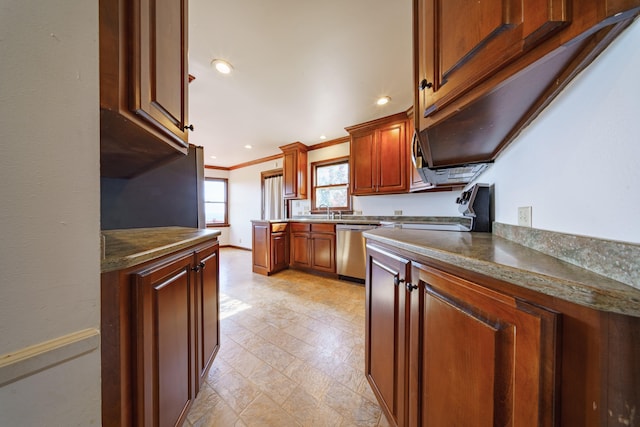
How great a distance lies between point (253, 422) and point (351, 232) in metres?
2.19

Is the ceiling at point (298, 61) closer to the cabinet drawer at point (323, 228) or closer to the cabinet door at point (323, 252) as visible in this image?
the cabinet drawer at point (323, 228)

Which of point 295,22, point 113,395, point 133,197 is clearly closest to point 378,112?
point 295,22

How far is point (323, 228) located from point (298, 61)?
6.91 ft

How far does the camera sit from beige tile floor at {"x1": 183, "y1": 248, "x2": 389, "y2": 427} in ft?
3.44

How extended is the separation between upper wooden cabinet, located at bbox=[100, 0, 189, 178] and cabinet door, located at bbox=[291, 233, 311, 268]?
2.37m

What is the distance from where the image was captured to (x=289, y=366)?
1363mm

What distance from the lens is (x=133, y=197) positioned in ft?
5.06

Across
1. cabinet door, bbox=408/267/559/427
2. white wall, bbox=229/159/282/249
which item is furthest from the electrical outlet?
white wall, bbox=229/159/282/249

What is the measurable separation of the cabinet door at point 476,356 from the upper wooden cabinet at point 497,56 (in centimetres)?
61

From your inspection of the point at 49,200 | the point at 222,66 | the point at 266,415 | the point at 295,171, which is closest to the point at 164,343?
the point at 49,200

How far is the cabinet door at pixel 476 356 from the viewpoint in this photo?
378 millimetres

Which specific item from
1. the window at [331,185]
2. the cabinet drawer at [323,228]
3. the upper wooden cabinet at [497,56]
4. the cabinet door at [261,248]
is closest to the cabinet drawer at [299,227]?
the cabinet drawer at [323,228]

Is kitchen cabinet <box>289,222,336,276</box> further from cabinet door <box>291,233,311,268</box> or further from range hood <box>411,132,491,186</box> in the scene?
range hood <box>411,132,491,186</box>

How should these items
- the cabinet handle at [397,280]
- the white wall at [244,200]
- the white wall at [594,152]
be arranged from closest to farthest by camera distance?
1. the white wall at [594,152]
2. the cabinet handle at [397,280]
3. the white wall at [244,200]
